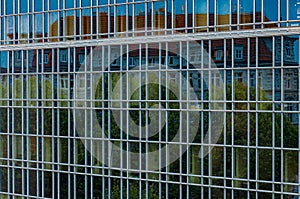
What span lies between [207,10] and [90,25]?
163 inches

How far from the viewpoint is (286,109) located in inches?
574

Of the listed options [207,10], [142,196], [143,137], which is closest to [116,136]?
[143,137]

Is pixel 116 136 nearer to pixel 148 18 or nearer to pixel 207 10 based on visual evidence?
pixel 148 18

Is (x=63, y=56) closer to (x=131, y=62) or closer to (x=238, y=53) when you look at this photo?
(x=131, y=62)

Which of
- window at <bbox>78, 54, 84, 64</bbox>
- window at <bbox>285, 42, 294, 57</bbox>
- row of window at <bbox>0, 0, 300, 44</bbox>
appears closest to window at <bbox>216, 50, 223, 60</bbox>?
row of window at <bbox>0, 0, 300, 44</bbox>

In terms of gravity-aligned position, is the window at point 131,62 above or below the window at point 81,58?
below

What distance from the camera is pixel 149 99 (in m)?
16.6

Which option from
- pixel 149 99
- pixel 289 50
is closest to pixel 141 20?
pixel 149 99

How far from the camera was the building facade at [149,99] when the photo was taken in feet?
48.5

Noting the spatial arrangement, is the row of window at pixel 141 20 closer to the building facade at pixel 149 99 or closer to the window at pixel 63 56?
the building facade at pixel 149 99

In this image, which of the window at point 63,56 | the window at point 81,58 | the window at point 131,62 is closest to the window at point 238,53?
the window at point 131,62

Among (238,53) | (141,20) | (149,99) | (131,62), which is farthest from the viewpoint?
(131,62)

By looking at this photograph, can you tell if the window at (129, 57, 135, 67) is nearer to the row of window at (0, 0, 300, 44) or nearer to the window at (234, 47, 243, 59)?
the row of window at (0, 0, 300, 44)

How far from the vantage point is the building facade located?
1477 cm
